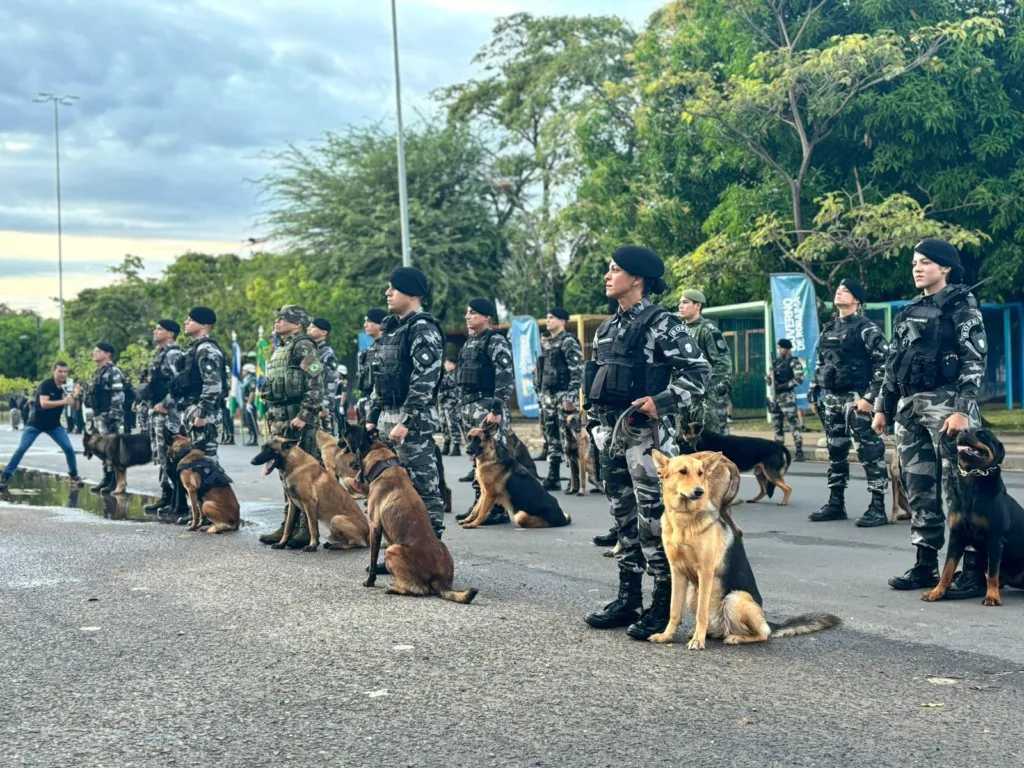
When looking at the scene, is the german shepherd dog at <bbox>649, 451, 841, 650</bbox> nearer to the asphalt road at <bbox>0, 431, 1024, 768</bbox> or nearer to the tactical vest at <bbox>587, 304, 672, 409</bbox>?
the asphalt road at <bbox>0, 431, 1024, 768</bbox>

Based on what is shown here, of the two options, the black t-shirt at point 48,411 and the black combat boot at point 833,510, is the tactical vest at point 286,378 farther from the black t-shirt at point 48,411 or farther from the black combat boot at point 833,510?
the black t-shirt at point 48,411

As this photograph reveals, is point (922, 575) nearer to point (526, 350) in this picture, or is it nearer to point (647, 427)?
point (647, 427)

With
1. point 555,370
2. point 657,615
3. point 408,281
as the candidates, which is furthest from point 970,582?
point 555,370

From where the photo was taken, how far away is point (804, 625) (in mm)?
5441

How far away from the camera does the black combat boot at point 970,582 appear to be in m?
6.38

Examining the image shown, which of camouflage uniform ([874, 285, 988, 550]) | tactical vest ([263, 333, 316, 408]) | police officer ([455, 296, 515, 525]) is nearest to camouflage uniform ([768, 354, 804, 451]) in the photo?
police officer ([455, 296, 515, 525])

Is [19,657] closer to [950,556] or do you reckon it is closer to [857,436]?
[950,556]

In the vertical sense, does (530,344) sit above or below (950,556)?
above

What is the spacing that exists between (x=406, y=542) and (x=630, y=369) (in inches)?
70.7

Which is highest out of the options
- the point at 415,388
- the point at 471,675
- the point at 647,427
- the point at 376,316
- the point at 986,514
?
the point at 376,316

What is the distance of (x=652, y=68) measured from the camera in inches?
1021

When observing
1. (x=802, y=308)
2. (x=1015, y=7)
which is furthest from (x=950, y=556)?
(x=1015, y=7)

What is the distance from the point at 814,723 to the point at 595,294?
98.8ft

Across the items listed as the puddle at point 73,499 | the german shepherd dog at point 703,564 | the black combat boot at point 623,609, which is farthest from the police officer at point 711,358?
the puddle at point 73,499
